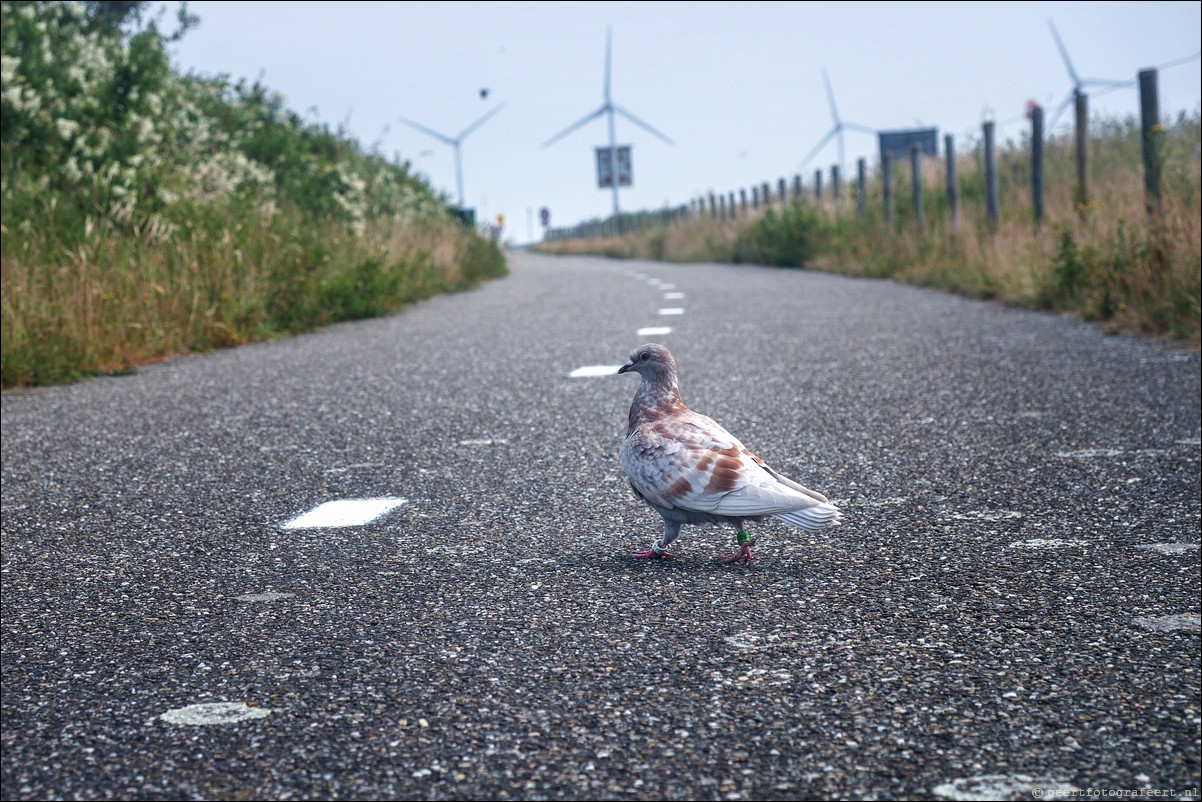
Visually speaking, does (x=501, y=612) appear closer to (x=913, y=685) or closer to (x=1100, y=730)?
(x=913, y=685)

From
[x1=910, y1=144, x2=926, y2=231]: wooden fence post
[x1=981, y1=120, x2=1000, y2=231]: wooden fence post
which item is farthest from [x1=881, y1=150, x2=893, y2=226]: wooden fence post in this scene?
[x1=981, y1=120, x2=1000, y2=231]: wooden fence post

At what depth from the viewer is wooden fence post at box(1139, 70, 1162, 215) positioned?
33.1 ft

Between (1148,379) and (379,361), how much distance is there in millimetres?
4894

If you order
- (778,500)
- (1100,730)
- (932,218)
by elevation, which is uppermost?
(932,218)

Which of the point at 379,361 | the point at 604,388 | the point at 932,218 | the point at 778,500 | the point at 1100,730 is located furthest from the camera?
the point at 932,218

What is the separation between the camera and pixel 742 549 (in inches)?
131

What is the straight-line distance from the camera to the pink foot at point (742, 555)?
3316 mm

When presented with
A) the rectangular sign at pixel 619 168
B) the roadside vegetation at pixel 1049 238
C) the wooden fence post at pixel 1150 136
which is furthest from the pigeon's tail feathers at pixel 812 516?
the rectangular sign at pixel 619 168

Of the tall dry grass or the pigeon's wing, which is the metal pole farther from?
the pigeon's wing

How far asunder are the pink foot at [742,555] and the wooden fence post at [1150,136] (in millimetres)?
7559

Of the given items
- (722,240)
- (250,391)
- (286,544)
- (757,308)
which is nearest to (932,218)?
(757,308)

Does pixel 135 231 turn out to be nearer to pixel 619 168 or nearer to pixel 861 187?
pixel 861 187

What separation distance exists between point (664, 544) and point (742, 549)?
0.21 meters

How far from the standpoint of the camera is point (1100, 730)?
219 centimetres
